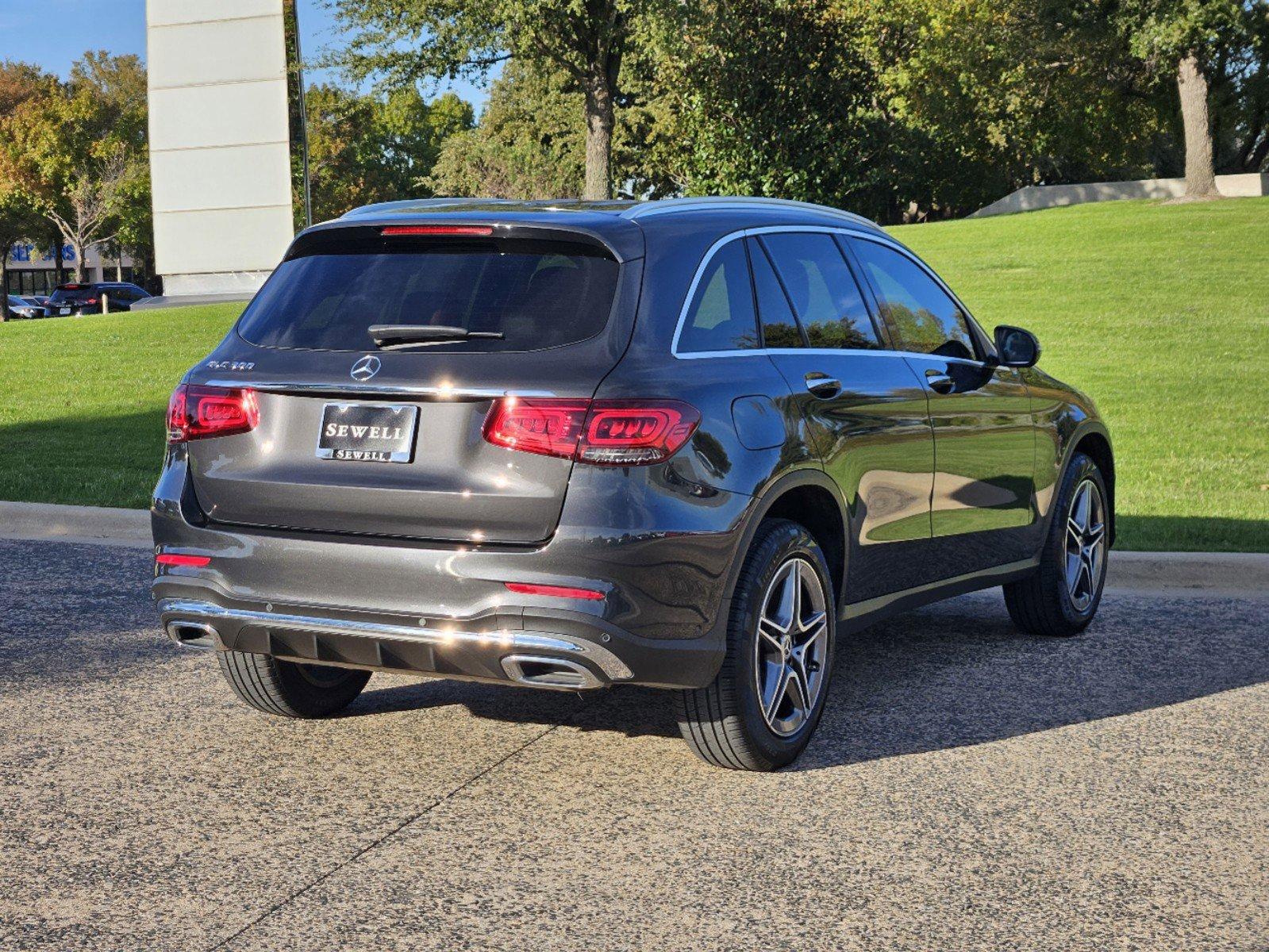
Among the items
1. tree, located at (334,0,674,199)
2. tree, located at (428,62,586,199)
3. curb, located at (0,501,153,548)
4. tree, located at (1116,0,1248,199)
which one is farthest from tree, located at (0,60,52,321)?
curb, located at (0,501,153,548)

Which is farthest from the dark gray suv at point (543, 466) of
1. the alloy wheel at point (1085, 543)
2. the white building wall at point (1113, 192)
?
the white building wall at point (1113, 192)

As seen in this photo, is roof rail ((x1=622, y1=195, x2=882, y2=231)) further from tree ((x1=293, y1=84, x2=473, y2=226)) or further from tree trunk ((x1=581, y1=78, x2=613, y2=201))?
tree ((x1=293, y1=84, x2=473, y2=226))

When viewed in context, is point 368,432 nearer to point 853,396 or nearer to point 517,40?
point 853,396

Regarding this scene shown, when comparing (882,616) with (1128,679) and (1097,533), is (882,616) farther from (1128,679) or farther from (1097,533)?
(1097,533)

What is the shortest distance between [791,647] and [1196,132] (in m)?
39.1

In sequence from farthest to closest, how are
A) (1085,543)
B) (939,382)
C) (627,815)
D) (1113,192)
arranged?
(1113,192)
(1085,543)
(939,382)
(627,815)

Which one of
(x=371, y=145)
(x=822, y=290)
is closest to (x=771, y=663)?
(x=822, y=290)

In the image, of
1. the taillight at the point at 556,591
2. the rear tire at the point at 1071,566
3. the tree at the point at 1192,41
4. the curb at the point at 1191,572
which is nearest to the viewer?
the taillight at the point at 556,591

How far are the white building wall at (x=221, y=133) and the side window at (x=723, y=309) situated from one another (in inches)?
843

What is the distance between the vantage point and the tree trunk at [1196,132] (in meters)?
40.6

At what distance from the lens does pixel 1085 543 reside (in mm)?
7652

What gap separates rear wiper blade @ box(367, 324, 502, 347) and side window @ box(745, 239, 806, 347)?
1.07 m

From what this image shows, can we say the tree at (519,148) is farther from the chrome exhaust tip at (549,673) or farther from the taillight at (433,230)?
the chrome exhaust tip at (549,673)

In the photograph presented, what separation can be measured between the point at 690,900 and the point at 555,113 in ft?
174
